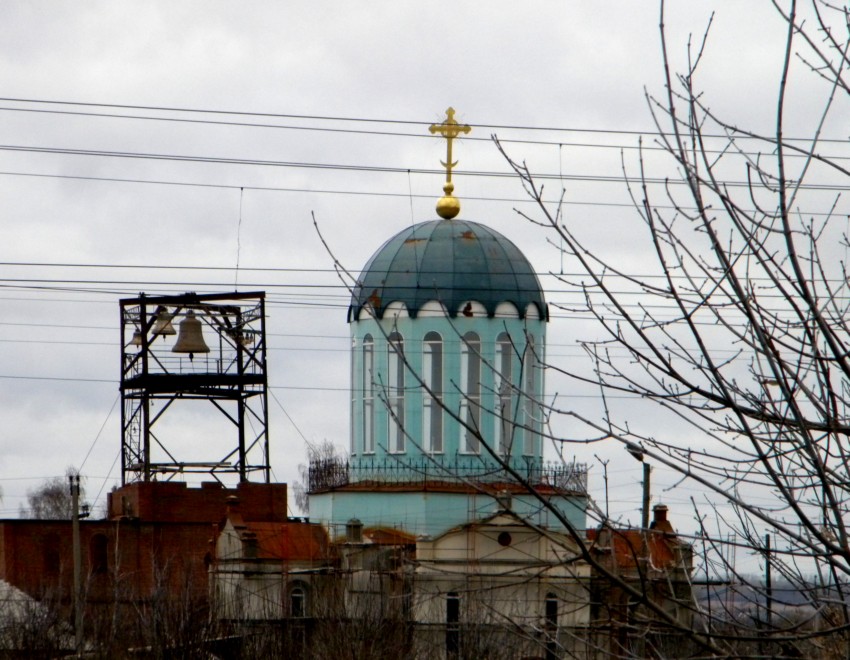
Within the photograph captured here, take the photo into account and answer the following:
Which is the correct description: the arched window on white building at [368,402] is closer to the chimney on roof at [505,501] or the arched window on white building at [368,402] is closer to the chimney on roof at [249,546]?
the chimney on roof at [249,546]

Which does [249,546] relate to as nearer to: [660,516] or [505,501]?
[660,516]

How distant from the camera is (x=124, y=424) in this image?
1620 inches

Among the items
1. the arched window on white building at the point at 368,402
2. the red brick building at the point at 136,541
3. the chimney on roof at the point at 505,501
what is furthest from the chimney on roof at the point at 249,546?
the chimney on roof at the point at 505,501

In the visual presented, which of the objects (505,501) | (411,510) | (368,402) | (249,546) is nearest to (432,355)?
(368,402)

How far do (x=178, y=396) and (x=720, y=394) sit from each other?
1353 inches

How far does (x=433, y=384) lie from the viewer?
104 ft

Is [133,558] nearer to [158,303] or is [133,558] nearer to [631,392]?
[158,303]

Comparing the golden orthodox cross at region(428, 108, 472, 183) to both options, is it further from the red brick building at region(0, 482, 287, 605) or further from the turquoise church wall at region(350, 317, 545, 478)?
the red brick building at region(0, 482, 287, 605)

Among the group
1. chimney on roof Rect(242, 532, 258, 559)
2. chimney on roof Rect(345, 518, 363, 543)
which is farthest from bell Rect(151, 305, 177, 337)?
chimney on roof Rect(345, 518, 363, 543)

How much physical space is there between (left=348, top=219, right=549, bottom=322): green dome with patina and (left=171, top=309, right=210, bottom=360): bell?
829 centimetres

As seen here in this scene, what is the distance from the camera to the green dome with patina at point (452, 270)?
32406mm

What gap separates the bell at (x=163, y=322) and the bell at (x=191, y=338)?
1.34 ft

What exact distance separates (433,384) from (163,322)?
11658mm

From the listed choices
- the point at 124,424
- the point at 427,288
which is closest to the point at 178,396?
the point at 124,424
